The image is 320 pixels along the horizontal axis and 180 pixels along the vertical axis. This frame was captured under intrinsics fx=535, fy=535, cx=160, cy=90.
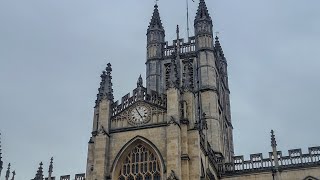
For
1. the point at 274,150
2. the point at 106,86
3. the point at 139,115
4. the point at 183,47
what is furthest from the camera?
the point at 183,47

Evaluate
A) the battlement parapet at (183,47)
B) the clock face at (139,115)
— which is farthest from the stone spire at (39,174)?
the battlement parapet at (183,47)

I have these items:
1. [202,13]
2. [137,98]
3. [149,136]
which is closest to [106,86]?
[137,98]

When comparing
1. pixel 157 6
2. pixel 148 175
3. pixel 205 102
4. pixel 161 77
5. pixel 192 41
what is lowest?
pixel 148 175

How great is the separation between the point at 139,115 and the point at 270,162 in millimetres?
12710

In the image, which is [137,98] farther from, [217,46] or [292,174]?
[217,46]

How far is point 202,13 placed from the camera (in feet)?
196

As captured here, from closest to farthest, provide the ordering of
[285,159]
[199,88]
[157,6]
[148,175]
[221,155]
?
[148,175]
[285,159]
[221,155]
[199,88]
[157,6]

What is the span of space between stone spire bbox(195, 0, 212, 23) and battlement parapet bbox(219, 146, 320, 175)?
18.8 meters

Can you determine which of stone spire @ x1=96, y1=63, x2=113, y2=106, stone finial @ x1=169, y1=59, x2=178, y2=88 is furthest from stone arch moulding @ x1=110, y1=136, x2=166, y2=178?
stone finial @ x1=169, y1=59, x2=178, y2=88

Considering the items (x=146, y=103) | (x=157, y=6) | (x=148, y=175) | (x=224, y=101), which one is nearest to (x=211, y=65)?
(x=224, y=101)

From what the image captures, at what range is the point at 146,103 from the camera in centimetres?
3994

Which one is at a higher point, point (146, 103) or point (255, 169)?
point (146, 103)

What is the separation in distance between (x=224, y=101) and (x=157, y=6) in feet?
45.4

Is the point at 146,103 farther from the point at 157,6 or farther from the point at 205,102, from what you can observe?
the point at 157,6
